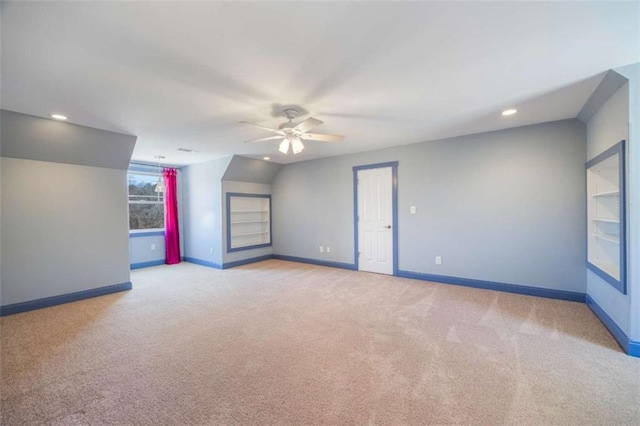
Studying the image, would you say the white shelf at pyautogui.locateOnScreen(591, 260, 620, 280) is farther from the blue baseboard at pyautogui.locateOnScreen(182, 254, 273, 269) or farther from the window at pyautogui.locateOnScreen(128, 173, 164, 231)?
the window at pyautogui.locateOnScreen(128, 173, 164, 231)

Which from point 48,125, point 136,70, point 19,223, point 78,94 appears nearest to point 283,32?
point 136,70

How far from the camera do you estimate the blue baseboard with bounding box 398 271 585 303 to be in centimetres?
363


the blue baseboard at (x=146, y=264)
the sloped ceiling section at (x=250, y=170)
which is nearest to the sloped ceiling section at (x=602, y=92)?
the sloped ceiling section at (x=250, y=170)

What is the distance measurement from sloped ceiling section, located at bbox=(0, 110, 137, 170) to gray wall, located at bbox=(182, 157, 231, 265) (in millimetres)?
1863

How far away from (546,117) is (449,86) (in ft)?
6.35

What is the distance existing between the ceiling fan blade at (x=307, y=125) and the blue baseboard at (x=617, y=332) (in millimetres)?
3446

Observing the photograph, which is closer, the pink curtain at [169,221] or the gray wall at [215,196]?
the gray wall at [215,196]

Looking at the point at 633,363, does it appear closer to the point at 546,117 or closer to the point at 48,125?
the point at 546,117

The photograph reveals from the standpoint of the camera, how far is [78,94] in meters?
2.66

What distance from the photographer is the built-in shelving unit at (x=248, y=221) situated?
20.5 ft

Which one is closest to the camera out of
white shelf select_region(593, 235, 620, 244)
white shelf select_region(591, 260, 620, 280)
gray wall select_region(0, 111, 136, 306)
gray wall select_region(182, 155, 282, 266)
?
white shelf select_region(591, 260, 620, 280)

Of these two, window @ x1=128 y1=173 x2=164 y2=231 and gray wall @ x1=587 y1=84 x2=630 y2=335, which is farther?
window @ x1=128 y1=173 x2=164 y2=231

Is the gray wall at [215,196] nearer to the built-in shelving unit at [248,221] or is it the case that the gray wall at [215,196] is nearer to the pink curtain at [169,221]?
the built-in shelving unit at [248,221]

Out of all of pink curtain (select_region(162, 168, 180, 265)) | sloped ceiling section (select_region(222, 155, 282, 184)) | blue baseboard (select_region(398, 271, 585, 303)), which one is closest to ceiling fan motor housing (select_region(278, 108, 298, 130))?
sloped ceiling section (select_region(222, 155, 282, 184))
